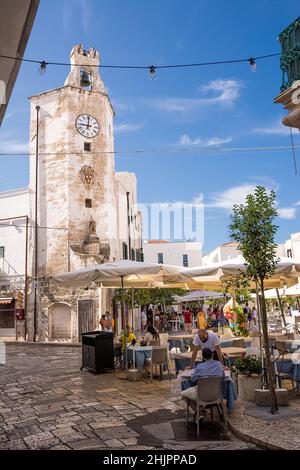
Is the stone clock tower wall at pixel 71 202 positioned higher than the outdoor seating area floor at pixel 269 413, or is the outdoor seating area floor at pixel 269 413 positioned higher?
the stone clock tower wall at pixel 71 202

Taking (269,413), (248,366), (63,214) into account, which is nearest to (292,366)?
(248,366)

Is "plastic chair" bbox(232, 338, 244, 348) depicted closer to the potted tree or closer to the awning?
the potted tree

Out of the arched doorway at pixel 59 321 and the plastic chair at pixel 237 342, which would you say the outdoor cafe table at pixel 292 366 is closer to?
the plastic chair at pixel 237 342

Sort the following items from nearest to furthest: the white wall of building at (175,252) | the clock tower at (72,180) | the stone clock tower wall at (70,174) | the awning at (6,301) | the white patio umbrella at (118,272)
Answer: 1. the white patio umbrella at (118,272)
2. the awning at (6,301)
3. the clock tower at (72,180)
4. the stone clock tower wall at (70,174)
5. the white wall of building at (175,252)

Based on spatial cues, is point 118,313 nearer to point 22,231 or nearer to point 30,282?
point 30,282

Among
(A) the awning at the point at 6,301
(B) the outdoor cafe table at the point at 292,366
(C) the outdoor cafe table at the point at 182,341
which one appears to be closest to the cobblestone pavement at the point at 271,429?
(B) the outdoor cafe table at the point at 292,366

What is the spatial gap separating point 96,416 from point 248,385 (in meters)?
2.62

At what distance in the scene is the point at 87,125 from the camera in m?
27.2

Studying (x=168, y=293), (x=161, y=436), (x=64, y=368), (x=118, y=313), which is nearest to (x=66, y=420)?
(x=161, y=436)

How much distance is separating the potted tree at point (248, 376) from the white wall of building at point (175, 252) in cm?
5381

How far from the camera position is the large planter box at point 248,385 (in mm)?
7211

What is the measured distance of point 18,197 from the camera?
89.7 ft

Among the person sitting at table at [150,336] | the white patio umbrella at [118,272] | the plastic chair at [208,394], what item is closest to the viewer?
the plastic chair at [208,394]

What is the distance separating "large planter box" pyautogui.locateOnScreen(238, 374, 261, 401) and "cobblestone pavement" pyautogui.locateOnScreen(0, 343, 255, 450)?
3.68 ft
